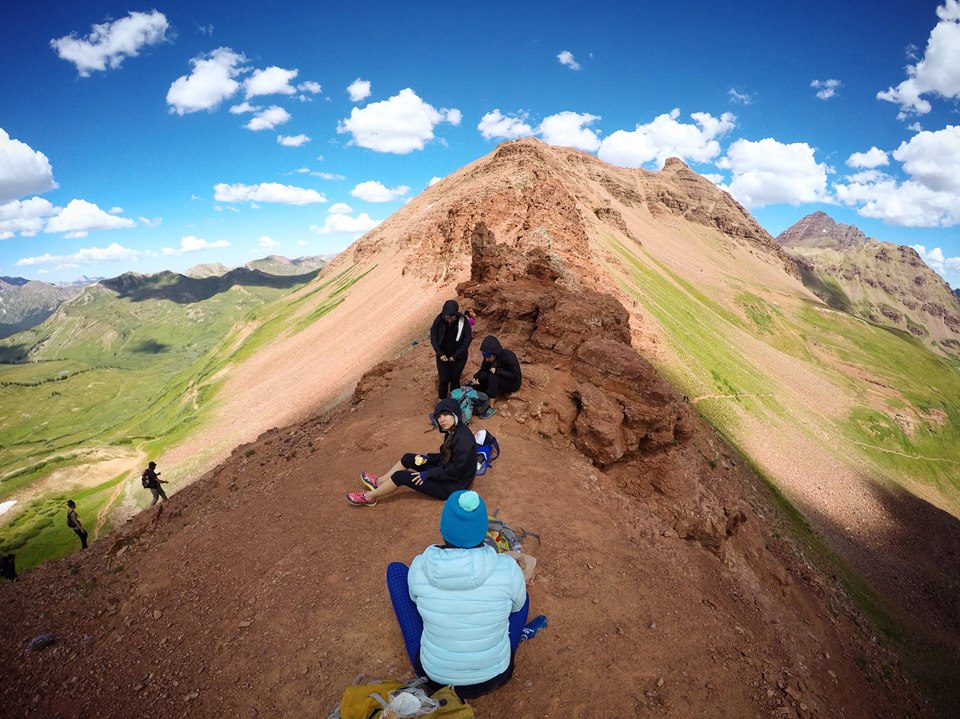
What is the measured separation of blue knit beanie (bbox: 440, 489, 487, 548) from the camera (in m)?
4.05

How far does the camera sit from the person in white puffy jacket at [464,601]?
4019mm

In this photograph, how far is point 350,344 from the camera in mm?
36469

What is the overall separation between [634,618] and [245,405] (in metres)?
36.3

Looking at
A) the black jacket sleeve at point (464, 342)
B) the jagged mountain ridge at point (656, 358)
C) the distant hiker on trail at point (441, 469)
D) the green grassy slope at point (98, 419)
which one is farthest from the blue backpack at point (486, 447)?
the green grassy slope at point (98, 419)

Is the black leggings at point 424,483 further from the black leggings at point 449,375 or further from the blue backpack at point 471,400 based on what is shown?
the black leggings at point 449,375

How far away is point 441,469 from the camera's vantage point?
24.2ft

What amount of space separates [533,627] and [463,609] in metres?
1.66

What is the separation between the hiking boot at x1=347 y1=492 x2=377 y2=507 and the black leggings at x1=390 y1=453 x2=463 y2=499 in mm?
604

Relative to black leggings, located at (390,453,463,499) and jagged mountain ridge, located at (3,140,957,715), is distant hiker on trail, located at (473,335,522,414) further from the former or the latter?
black leggings, located at (390,453,463,499)

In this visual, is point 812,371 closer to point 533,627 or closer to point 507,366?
point 507,366

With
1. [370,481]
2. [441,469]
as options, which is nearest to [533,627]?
[441,469]

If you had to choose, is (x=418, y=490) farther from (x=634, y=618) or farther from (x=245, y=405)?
(x=245, y=405)

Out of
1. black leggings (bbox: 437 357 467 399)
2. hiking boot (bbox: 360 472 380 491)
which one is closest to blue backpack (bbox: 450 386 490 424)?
black leggings (bbox: 437 357 467 399)

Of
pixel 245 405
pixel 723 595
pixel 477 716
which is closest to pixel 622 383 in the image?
pixel 723 595
